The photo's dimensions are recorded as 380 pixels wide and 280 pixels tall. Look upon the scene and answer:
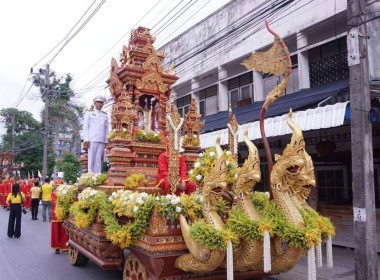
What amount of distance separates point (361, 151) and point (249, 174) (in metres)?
2.44

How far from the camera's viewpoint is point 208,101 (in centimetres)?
1795

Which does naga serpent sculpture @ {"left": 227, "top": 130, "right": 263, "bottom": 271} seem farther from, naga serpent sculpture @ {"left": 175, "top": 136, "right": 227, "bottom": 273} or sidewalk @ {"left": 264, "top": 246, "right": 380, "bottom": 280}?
sidewalk @ {"left": 264, "top": 246, "right": 380, "bottom": 280}

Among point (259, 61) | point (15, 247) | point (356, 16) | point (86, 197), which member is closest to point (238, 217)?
point (259, 61)

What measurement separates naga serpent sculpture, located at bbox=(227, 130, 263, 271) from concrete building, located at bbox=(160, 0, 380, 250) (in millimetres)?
2964

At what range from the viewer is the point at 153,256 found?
3.96m

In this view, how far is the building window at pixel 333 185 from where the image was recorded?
1022 cm

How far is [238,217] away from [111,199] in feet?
6.97

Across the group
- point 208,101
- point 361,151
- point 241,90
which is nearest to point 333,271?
point 361,151

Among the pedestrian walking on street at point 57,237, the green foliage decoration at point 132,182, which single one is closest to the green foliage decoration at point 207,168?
the green foliage decoration at point 132,182

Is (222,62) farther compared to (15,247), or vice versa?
(222,62)

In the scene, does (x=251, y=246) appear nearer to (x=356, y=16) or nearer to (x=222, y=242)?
(x=222, y=242)

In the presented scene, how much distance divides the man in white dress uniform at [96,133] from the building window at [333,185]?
696cm

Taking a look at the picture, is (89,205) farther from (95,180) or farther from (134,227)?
(134,227)

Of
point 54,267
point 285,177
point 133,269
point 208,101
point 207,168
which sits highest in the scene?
point 208,101
